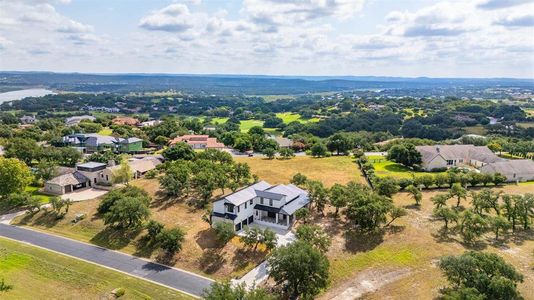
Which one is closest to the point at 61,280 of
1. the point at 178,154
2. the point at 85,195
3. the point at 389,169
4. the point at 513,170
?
the point at 85,195

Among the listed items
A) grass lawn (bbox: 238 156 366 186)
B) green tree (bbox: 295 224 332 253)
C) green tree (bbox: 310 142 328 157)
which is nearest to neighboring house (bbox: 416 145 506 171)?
grass lawn (bbox: 238 156 366 186)

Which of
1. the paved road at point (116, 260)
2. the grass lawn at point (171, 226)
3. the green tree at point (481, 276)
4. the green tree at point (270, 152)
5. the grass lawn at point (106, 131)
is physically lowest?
the paved road at point (116, 260)

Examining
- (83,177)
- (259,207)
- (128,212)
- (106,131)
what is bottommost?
(106,131)

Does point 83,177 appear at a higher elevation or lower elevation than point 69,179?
lower

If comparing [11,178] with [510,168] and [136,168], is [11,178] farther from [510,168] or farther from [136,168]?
[510,168]

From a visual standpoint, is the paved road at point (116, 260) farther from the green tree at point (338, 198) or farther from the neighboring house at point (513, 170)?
the neighboring house at point (513, 170)

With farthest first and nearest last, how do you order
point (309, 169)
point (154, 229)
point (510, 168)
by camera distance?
point (309, 169), point (510, 168), point (154, 229)

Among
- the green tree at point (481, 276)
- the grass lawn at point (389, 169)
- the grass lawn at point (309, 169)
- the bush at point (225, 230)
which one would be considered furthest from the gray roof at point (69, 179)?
the green tree at point (481, 276)
